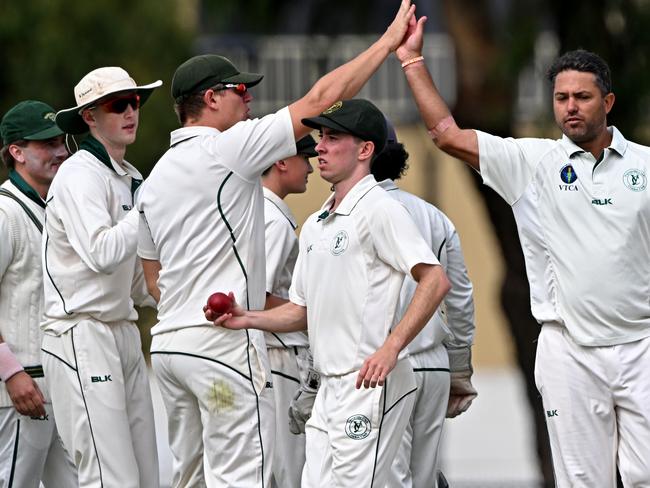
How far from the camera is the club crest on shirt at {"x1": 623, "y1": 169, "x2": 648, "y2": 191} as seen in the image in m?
7.38

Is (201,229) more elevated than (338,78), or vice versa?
(338,78)

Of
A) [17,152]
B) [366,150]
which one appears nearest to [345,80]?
[366,150]

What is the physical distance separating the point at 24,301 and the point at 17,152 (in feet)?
2.51

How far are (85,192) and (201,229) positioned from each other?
0.76 m

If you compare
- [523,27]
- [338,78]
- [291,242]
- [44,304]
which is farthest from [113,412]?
[523,27]

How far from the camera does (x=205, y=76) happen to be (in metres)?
7.59

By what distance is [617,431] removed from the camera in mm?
7398

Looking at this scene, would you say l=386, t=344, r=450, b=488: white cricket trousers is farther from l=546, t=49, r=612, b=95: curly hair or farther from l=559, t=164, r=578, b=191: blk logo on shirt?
l=546, t=49, r=612, b=95: curly hair

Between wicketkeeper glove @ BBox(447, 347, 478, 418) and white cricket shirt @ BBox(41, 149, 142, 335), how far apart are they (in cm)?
170

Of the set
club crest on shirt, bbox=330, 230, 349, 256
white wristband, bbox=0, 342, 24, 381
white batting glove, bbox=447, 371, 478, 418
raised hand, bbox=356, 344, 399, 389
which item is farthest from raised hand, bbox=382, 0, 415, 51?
white wristband, bbox=0, 342, 24, 381

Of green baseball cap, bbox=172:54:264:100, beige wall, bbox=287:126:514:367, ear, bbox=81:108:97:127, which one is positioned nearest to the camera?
green baseball cap, bbox=172:54:264:100

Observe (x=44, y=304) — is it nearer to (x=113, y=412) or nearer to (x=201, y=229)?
(x=113, y=412)

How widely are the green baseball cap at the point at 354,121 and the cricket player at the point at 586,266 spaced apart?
301 mm

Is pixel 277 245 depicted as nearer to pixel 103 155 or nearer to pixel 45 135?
pixel 103 155
